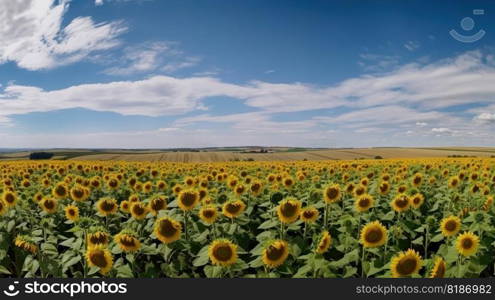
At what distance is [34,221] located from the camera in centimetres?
726

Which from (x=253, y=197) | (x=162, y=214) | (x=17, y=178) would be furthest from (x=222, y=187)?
(x=17, y=178)

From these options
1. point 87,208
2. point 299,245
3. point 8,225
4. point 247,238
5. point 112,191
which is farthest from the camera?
point 112,191

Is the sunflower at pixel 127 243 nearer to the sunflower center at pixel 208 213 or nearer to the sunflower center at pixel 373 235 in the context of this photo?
the sunflower center at pixel 208 213

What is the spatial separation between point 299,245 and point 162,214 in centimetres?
226

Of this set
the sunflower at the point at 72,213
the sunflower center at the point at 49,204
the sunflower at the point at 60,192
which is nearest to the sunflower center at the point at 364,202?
the sunflower at the point at 72,213

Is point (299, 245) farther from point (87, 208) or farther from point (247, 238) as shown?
point (87, 208)

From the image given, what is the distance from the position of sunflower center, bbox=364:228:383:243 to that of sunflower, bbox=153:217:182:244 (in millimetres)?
2384

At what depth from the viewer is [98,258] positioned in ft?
14.7

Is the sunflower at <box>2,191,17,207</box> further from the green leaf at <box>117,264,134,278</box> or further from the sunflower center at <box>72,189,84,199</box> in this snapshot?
the green leaf at <box>117,264,134,278</box>

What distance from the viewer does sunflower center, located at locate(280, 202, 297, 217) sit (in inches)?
223

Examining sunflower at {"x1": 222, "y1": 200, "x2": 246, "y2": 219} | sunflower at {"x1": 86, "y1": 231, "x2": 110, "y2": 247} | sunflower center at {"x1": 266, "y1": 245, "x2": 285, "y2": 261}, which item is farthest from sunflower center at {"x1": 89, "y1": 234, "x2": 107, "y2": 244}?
sunflower center at {"x1": 266, "y1": 245, "x2": 285, "y2": 261}

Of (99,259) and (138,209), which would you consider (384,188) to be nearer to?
(138,209)

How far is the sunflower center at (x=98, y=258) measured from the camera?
14.7 ft

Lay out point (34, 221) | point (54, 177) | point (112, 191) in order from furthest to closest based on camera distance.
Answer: point (54, 177) → point (112, 191) → point (34, 221)
